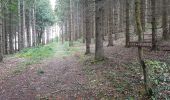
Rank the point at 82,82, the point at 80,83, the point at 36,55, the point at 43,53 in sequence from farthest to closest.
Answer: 1. the point at 43,53
2. the point at 36,55
3. the point at 82,82
4. the point at 80,83

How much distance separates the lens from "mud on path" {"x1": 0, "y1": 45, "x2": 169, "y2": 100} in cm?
1018

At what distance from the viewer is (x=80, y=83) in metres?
12.0

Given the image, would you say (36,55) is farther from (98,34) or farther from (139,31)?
(139,31)

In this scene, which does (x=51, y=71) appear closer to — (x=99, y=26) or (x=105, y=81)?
(x=99, y=26)

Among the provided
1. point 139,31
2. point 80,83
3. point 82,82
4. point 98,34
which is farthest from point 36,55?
point 139,31

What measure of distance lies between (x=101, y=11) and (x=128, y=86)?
276 inches

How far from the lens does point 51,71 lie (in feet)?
51.8

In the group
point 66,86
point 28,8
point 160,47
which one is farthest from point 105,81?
point 28,8

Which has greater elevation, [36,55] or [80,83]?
[36,55]

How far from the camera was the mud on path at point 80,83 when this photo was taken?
10180 mm

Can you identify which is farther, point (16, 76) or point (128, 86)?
point (16, 76)

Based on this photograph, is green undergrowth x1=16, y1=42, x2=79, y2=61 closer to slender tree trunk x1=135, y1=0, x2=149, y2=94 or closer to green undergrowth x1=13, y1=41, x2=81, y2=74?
green undergrowth x1=13, y1=41, x2=81, y2=74

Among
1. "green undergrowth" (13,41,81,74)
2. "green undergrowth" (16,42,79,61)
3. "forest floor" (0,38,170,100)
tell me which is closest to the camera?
"forest floor" (0,38,170,100)

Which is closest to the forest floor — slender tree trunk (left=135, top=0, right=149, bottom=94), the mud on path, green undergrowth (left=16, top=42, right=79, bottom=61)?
the mud on path
